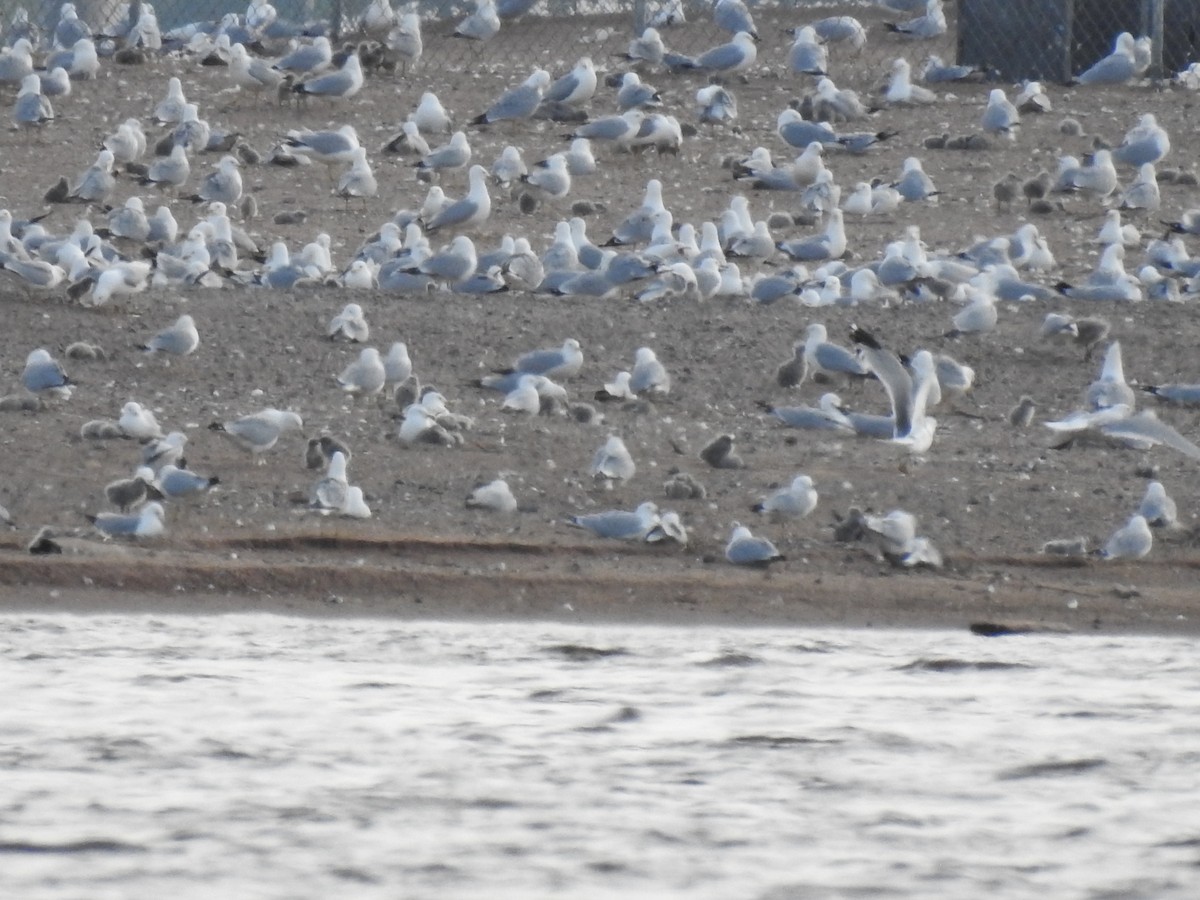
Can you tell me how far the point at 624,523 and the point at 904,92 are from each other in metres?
10.5

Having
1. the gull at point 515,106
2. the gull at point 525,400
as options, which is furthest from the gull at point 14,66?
the gull at point 525,400

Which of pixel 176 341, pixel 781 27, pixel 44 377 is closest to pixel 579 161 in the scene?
pixel 176 341

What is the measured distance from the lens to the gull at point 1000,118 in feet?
57.9

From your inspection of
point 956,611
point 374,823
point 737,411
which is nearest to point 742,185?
point 737,411

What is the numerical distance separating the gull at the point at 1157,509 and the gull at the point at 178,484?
11.2 ft

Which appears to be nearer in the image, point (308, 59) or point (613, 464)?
point (613, 464)

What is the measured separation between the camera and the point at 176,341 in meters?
11.3

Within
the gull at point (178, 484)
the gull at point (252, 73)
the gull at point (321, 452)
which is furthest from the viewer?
the gull at point (252, 73)

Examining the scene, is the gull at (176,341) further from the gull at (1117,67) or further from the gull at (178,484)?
the gull at (1117,67)

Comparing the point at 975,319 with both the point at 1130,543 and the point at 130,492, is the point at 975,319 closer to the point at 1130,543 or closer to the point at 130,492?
the point at 1130,543

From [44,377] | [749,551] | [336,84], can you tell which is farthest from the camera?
[336,84]

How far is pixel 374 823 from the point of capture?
593 cm

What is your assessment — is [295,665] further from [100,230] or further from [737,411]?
[100,230]

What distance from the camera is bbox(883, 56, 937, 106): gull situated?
1886 centimetres
